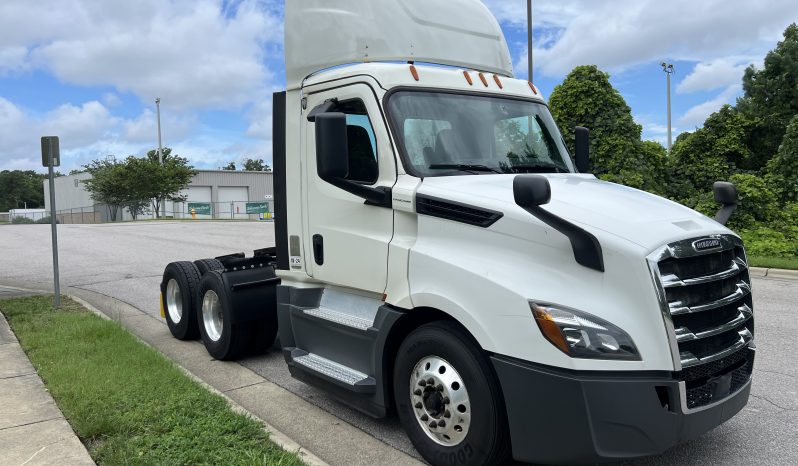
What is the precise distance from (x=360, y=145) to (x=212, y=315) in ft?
10.3

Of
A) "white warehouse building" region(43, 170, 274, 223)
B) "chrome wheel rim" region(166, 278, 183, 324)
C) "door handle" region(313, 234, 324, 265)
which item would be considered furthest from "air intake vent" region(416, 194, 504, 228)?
"white warehouse building" region(43, 170, 274, 223)

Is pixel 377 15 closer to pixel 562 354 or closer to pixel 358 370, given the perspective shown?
pixel 358 370

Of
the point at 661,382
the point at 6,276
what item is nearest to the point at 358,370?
the point at 661,382

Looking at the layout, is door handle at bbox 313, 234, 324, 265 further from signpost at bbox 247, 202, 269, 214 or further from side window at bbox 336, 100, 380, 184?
signpost at bbox 247, 202, 269, 214

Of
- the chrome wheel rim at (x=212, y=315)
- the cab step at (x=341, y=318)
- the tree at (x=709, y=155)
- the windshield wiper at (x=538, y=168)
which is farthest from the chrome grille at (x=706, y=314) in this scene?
the tree at (x=709, y=155)

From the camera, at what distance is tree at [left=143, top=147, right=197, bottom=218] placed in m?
55.4

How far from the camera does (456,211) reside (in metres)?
3.57

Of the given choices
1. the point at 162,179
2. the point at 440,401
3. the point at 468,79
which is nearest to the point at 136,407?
the point at 440,401

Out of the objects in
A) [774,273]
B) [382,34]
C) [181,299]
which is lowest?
[774,273]

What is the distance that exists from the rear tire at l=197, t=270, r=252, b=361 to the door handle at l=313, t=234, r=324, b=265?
66.9 inches

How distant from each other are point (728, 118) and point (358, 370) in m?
19.2

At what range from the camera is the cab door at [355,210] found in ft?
13.2

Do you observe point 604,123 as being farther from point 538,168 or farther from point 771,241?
point 538,168

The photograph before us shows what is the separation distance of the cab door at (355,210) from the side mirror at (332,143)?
0.96 feet
